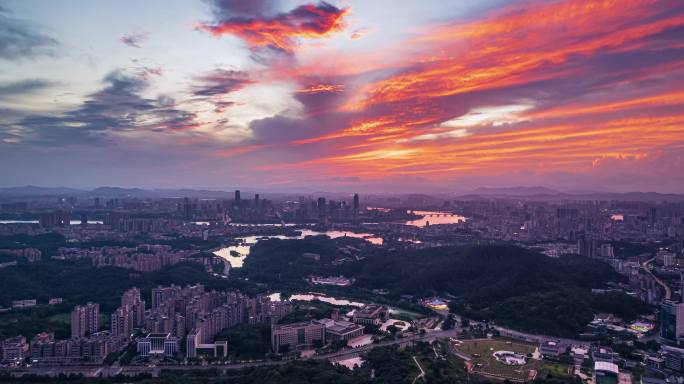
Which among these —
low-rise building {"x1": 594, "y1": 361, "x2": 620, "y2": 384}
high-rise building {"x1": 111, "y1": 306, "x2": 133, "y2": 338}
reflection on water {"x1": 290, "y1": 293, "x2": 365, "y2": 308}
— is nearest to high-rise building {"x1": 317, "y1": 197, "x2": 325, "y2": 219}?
reflection on water {"x1": 290, "y1": 293, "x2": 365, "y2": 308}

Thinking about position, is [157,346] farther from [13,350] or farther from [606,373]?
[606,373]

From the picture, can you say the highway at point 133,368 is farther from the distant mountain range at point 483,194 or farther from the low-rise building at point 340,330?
the distant mountain range at point 483,194

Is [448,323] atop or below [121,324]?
below

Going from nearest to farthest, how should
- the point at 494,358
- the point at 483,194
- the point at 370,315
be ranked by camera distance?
the point at 494,358, the point at 370,315, the point at 483,194

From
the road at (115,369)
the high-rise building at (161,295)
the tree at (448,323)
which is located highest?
the high-rise building at (161,295)

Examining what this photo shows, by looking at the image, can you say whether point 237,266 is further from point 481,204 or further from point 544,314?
point 481,204

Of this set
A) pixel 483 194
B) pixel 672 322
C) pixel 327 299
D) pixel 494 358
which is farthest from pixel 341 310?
pixel 483 194

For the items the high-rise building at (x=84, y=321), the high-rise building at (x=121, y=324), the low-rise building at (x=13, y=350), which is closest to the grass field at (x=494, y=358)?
the high-rise building at (x=121, y=324)

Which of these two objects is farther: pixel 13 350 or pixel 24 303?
pixel 24 303

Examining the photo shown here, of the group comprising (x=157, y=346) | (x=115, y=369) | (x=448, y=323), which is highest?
(x=448, y=323)
